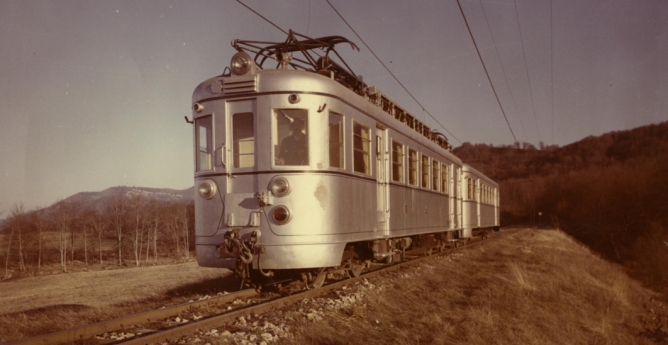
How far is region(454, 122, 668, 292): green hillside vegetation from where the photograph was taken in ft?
129

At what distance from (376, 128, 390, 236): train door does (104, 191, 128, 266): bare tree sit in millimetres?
59149

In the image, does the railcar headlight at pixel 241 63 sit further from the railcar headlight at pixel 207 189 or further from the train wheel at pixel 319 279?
the train wheel at pixel 319 279

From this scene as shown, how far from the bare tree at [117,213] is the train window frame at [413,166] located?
5797cm

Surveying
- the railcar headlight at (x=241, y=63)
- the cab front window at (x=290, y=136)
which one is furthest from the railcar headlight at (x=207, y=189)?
the railcar headlight at (x=241, y=63)

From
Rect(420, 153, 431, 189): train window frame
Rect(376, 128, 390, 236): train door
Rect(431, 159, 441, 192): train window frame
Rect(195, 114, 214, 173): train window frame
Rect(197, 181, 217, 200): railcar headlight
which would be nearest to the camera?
Rect(197, 181, 217, 200): railcar headlight

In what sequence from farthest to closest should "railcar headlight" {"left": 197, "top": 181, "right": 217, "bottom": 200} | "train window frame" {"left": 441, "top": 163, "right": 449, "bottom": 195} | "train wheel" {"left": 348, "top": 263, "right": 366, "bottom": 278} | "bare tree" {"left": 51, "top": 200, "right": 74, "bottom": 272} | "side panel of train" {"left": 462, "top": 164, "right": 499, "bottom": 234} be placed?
"bare tree" {"left": 51, "top": 200, "right": 74, "bottom": 272}
"side panel of train" {"left": 462, "top": 164, "right": 499, "bottom": 234}
"train window frame" {"left": 441, "top": 163, "right": 449, "bottom": 195}
"train wheel" {"left": 348, "top": 263, "right": 366, "bottom": 278}
"railcar headlight" {"left": 197, "top": 181, "right": 217, "bottom": 200}

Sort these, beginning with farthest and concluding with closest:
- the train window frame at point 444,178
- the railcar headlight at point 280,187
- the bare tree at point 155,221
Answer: the bare tree at point 155,221 → the train window frame at point 444,178 → the railcar headlight at point 280,187

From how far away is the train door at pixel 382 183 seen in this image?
27.8 ft

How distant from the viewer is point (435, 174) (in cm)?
1294

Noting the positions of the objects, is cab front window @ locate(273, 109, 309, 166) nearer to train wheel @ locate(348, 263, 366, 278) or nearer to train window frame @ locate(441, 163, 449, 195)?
train wheel @ locate(348, 263, 366, 278)

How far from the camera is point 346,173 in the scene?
716 centimetres

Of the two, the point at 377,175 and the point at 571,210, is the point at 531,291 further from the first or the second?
the point at 571,210

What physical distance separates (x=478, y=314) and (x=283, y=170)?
3.34 m

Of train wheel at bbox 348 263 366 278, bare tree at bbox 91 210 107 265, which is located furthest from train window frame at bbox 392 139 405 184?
bare tree at bbox 91 210 107 265
